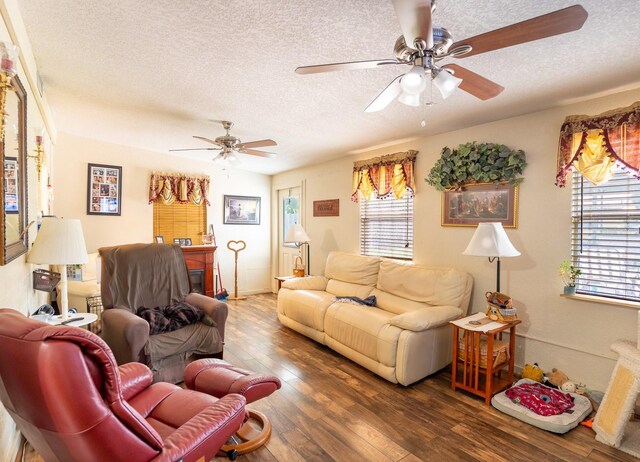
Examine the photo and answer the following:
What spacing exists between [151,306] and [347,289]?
7.35ft

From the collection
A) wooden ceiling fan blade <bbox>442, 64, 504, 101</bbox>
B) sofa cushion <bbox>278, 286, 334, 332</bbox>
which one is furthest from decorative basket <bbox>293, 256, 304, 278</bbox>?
wooden ceiling fan blade <bbox>442, 64, 504, 101</bbox>

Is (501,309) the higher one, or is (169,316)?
(501,309)

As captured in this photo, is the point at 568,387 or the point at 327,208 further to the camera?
the point at 327,208

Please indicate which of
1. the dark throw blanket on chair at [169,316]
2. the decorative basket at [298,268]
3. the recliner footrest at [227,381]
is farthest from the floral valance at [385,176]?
the recliner footrest at [227,381]

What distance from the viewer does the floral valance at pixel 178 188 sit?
17.3ft

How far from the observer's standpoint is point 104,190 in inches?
193

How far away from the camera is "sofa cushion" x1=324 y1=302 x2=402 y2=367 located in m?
2.86

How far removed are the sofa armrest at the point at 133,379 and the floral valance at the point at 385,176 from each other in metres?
3.19

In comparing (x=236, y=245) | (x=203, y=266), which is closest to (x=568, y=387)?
(x=203, y=266)

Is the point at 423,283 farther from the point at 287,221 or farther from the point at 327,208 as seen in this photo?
the point at 287,221

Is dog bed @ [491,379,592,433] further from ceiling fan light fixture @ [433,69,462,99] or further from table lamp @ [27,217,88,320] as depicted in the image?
table lamp @ [27,217,88,320]

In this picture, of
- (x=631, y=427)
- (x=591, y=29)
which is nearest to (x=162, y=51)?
(x=591, y=29)

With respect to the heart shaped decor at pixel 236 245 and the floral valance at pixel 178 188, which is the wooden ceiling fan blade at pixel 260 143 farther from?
the heart shaped decor at pixel 236 245

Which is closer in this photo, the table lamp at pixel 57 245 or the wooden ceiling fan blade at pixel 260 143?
the table lamp at pixel 57 245
